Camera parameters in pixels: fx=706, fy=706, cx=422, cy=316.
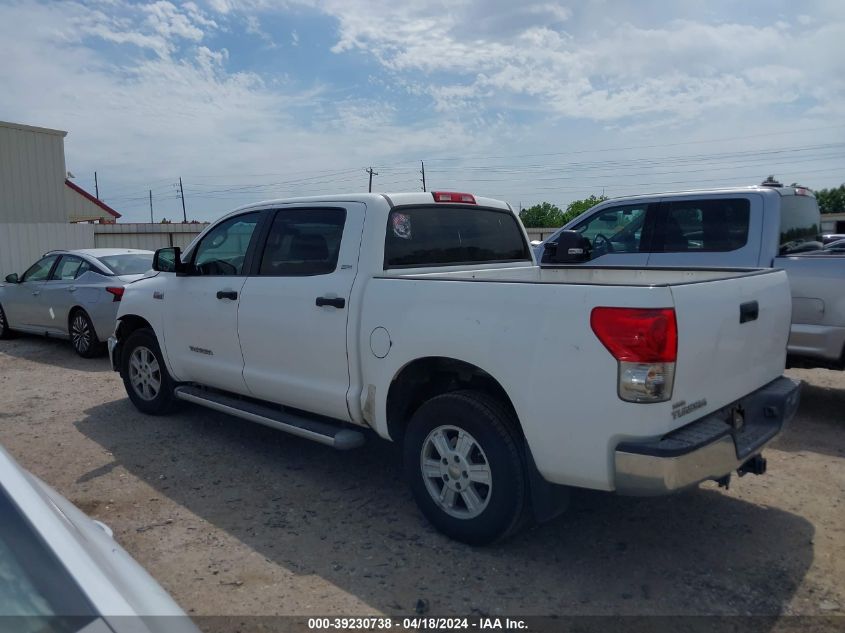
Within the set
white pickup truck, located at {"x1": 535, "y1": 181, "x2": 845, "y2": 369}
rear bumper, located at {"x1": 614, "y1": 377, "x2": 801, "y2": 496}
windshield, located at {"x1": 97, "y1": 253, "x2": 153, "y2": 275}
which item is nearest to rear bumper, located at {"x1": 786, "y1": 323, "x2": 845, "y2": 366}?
white pickup truck, located at {"x1": 535, "y1": 181, "x2": 845, "y2": 369}

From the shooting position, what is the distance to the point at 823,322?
5891 mm

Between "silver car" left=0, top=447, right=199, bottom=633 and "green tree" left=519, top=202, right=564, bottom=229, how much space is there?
40720 millimetres

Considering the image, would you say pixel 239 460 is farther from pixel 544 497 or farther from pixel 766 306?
pixel 766 306

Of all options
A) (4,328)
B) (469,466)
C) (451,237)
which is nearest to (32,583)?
(469,466)

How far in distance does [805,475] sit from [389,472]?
2883 mm

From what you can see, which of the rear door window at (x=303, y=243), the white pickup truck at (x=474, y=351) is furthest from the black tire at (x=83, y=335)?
the rear door window at (x=303, y=243)

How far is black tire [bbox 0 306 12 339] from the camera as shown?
11344 mm

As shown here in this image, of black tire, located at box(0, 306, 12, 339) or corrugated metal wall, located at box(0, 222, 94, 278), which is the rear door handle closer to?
black tire, located at box(0, 306, 12, 339)

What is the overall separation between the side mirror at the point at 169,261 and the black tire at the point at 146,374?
2.12 ft

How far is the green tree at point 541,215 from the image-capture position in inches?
1655

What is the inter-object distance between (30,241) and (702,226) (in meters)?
16.1

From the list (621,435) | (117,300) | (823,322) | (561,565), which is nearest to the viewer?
(621,435)

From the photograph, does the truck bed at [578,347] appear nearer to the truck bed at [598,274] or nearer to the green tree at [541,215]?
the truck bed at [598,274]

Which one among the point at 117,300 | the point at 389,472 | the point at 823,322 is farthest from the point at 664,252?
the point at 117,300
